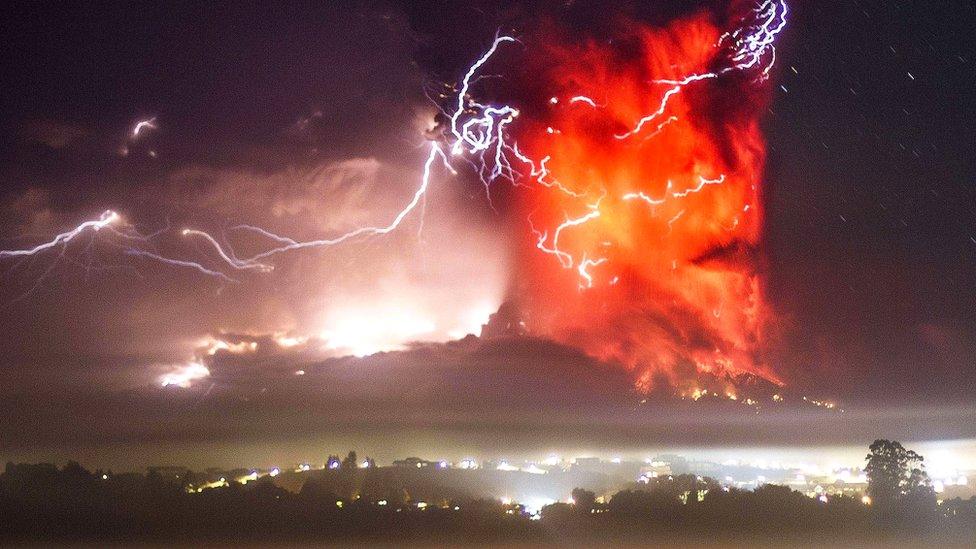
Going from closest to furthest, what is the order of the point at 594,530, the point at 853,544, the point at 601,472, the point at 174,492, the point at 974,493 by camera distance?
the point at 853,544 → the point at 594,530 → the point at 174,492 → the point at 974,493 → the point at 601,472

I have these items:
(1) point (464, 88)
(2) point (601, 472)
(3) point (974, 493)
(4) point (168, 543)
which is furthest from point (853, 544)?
(4) point (168, 543)

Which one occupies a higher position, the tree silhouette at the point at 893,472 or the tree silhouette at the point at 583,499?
the tree silhouette at the point at 893,472

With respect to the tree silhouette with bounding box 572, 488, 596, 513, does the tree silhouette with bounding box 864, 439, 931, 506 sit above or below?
above

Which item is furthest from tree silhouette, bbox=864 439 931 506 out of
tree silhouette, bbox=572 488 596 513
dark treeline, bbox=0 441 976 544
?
tree silhouette, bbox=572 488 596 513

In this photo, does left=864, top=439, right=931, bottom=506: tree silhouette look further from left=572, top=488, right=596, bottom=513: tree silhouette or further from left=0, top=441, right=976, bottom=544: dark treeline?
left=572, top=488, right=596, bottom=513: tree silhouette

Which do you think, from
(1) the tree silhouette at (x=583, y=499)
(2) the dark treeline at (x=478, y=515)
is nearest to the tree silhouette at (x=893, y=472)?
(2) the dark treeline at (x=478, y=515)

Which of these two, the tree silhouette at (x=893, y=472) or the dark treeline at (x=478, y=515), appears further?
the tree silhouette at (x=893, y=472)

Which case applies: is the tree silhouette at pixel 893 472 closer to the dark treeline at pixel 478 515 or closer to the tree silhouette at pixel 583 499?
the dark treeline at pixel 478 515

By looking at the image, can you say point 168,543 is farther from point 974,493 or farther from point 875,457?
point 974,493
